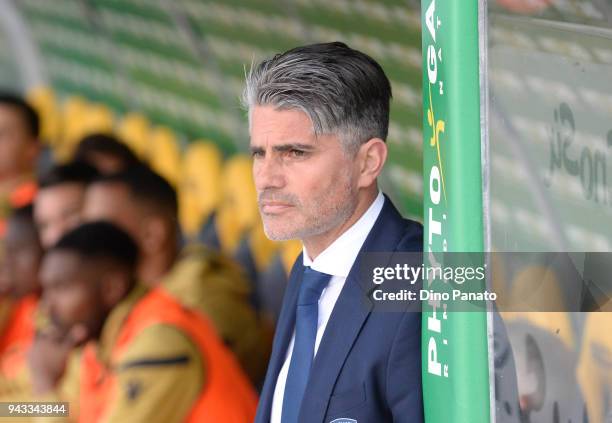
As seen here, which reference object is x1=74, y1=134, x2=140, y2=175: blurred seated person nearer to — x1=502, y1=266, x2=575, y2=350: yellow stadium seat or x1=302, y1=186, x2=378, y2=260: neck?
x1=302, y1=186, x2=378, y2=260: neck

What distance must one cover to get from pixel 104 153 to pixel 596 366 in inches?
138

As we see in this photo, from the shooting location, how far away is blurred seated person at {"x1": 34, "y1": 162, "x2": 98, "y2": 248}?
451 cm

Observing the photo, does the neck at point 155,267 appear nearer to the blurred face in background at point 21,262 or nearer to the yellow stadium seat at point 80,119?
the blurred face in background at point 21,262

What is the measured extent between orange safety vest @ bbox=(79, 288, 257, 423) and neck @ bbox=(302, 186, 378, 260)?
3.39 ft

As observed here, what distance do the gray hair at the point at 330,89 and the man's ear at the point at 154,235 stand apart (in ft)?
6.44

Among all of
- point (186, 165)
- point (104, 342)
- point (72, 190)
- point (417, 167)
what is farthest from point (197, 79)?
point (104, 342)

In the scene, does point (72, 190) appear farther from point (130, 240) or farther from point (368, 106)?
point (368, 106)

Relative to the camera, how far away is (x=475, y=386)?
1.97m

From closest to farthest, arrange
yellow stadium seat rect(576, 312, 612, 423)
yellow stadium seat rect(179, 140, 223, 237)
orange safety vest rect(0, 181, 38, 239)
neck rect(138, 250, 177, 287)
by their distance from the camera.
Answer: yellow stadium seat rect(576, 312, 612, 423) < neck rect(138, 250, 177, 287) < orange safety vest rect(0, 181, 38, 239) < yellow stadium seat rect(179, 140, 223, 237)

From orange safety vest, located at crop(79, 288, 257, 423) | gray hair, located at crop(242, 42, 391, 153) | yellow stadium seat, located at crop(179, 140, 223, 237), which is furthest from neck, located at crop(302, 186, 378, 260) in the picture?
yellow stadium seat, located at crop(179, 140, 223, 237)

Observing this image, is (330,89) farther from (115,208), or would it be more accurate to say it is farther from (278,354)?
(115,208)

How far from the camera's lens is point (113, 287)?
11.8 ft

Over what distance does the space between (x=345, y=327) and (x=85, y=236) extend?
69.1 inches

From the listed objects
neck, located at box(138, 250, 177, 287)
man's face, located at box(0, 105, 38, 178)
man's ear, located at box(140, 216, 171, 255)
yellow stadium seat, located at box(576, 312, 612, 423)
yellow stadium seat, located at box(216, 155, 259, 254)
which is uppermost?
man's face, located at box(0, 105, 38, 178)
